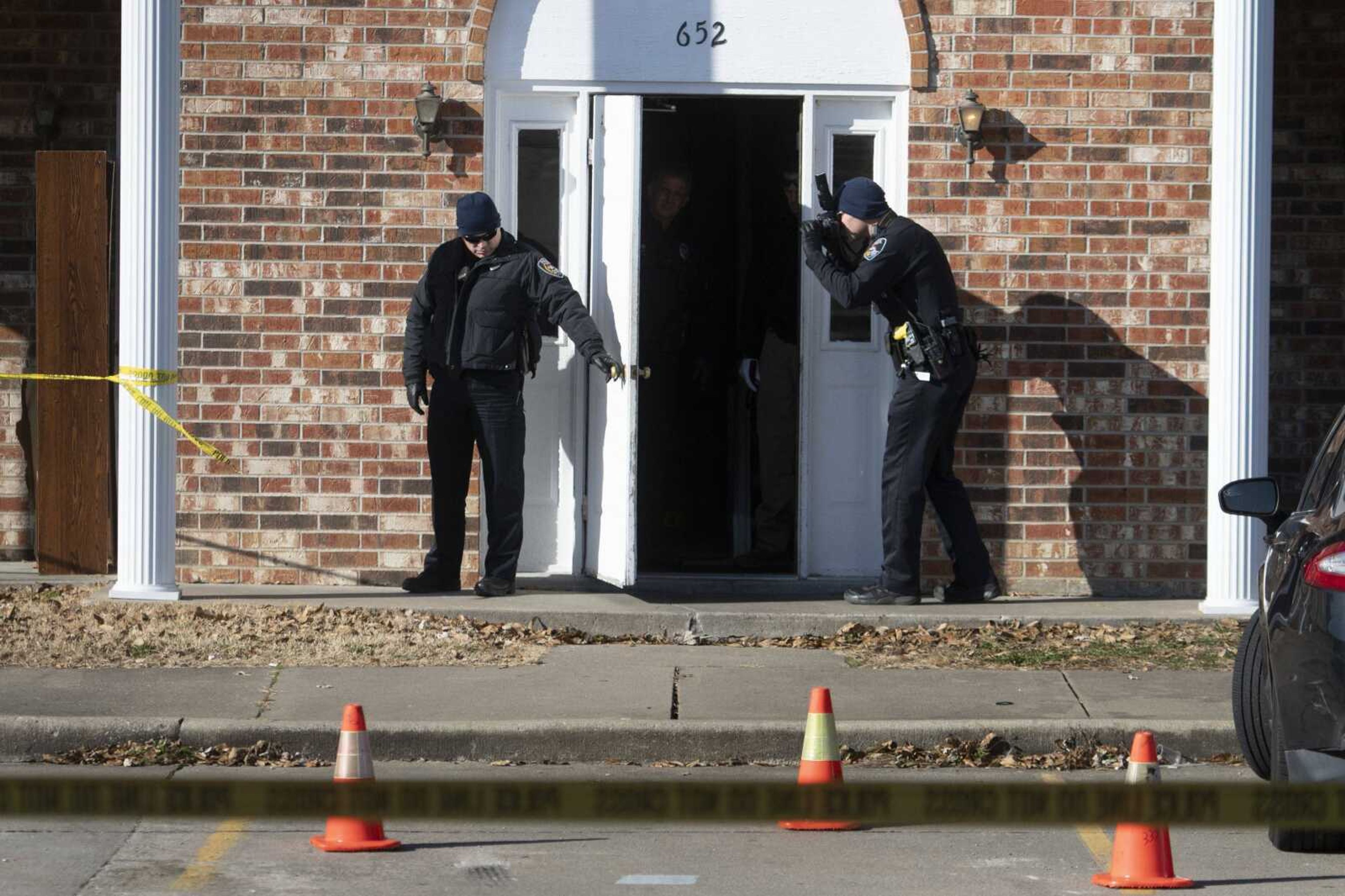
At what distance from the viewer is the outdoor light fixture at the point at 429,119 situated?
10.1 metres

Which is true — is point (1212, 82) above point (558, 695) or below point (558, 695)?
above

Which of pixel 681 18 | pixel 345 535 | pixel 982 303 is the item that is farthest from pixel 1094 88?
pixel 345 535

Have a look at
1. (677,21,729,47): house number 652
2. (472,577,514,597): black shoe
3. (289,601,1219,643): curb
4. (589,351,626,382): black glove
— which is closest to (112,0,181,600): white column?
(289,601,1219,643): curb

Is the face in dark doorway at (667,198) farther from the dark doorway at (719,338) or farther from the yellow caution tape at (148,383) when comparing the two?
the yellow caution tape at (148,383)

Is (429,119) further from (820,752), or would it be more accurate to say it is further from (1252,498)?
(1252,498)

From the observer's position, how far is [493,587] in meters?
9.98

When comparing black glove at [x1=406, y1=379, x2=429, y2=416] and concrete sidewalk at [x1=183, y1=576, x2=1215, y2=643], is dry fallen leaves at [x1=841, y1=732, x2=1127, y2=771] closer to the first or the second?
concrete sidewalk at [x1=183, y1=576, x2=1215, y2=643]

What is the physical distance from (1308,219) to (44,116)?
7.08 m

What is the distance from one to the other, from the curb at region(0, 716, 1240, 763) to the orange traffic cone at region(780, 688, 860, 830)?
0.90m

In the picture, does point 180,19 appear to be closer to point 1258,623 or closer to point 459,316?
point 459,316

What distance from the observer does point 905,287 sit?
980 cm

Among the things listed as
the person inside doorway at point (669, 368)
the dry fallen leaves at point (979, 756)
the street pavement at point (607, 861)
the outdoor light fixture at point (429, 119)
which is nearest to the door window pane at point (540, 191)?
the outdoor light fixture at point (429, 119)

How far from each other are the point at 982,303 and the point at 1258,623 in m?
4.31

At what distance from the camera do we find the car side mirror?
20.4 ft
